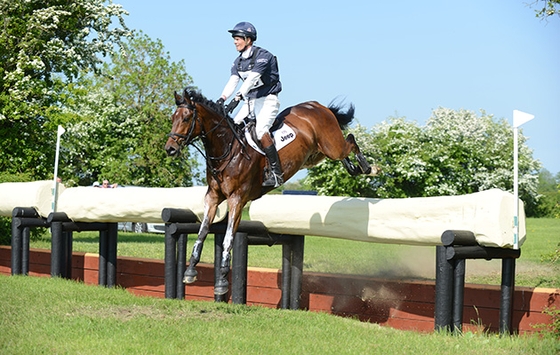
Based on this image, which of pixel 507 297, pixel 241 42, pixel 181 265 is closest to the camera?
pixel 507 297

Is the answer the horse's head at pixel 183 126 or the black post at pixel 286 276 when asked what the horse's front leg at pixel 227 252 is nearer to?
the horse's head at pixel 183 126

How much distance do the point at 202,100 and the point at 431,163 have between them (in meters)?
43.6

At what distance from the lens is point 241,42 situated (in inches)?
305

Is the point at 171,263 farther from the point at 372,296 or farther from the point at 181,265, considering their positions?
the point at 372,296

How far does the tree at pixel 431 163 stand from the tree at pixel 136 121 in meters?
10.4

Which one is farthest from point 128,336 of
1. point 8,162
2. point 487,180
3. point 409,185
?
point 487,180

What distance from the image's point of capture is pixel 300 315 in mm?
7016

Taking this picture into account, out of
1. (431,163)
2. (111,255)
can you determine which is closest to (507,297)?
(111,255)

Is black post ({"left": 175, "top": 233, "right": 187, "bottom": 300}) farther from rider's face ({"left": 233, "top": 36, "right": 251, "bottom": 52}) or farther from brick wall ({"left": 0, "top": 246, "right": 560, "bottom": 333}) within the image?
rider's face ({"left": 233, "top": 36, "right": 251, "bottom": 52})

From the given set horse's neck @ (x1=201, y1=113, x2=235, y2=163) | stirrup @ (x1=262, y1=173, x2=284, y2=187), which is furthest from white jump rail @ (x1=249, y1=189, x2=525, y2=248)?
horse's neck @ (x1=201, y1=113, x2=235, y2=163)

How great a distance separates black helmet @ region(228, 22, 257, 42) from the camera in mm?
7719

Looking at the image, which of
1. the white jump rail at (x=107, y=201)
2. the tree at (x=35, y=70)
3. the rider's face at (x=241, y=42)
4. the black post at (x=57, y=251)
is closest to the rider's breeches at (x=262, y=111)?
the rider's face at (x=241, y=42)

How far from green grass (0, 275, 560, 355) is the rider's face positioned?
2464 mm

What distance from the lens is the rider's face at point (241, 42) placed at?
7.75m
